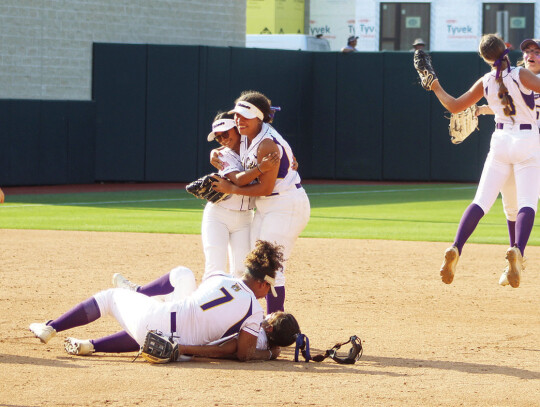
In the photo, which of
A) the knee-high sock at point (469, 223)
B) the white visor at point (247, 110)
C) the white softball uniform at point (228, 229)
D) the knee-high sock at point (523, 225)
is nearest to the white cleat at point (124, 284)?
the white softball uniform at point (228, 229)

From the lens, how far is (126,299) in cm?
669

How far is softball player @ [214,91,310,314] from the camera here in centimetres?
714

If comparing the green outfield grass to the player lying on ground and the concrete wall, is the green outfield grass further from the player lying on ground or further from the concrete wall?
the player lying on ground

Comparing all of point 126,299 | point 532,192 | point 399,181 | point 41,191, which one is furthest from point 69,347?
point 399,181

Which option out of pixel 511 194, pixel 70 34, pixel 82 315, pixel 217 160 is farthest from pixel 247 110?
pixel 70 34

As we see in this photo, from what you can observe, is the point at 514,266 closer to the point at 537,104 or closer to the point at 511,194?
the point at 511,194

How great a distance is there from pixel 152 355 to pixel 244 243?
136 centimetres

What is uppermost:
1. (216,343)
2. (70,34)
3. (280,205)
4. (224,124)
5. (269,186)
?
(70,34)

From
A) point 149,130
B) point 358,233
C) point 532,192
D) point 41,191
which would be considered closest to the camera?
point 532,192

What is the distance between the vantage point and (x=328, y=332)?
7871 millimetres

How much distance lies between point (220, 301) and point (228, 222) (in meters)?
1.01

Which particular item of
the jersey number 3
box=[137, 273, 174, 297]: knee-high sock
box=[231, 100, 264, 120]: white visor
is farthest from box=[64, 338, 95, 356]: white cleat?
box=[231, 100, 264, 120]: white visor

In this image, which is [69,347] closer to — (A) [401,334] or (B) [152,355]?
(B) [152,355]

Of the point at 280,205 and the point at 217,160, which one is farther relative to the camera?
the point at 217,160
